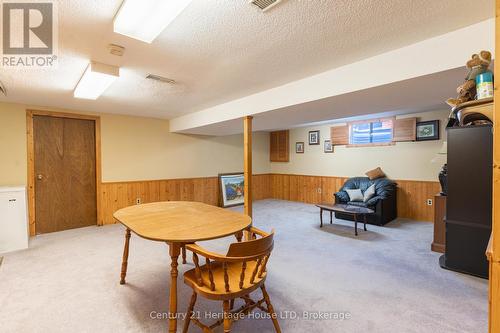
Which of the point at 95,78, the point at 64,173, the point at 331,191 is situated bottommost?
the point at 331,191

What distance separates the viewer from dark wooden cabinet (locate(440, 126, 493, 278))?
8.00ft

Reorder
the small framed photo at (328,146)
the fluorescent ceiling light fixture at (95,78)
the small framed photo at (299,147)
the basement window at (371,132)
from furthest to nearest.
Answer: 1. the small framed photo at (299,147)
2. the small framed photo at (328,146)
3. the basement window at (371,132)
4. the fluorescent ceiling light fixture at (95,78)

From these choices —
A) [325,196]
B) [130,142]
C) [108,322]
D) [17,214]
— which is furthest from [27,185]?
[325,196]

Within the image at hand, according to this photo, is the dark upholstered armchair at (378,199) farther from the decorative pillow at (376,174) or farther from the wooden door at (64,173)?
the wooden door at (64,173)

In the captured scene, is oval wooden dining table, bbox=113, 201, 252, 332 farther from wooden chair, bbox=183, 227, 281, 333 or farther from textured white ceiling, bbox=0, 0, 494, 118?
textured white ceiling, bbox=0, 0, 494, 118

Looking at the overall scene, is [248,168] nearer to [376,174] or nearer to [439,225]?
[439,225]

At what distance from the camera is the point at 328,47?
2.06 meters

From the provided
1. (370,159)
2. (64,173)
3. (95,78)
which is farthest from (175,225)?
(370,159)

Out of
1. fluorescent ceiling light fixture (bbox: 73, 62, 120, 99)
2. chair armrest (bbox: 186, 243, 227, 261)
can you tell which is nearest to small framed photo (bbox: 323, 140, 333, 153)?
fluorescent ceiling light fixture (bbox: 73, 62, 120, 99)

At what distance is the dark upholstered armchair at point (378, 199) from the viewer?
15.1ft

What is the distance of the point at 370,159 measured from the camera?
575 cm

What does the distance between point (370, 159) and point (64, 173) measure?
629 cm

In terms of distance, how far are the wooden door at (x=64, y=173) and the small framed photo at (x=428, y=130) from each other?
21.1ft

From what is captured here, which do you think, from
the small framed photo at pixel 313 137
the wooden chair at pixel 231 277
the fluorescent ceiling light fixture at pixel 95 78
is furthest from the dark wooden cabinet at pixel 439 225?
the fluorescent ceiling light fixture at pixel 95 78
